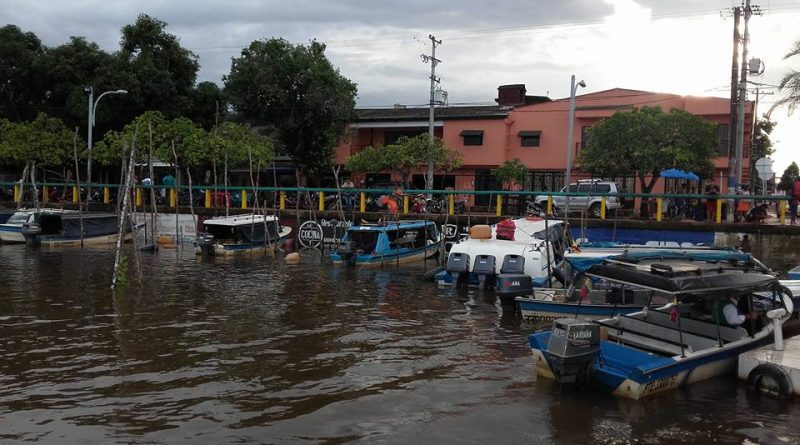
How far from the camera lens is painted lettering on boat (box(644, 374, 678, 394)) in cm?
980

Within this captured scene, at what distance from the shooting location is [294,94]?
4200 centimetres

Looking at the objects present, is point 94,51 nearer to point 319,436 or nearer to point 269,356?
point 269,356

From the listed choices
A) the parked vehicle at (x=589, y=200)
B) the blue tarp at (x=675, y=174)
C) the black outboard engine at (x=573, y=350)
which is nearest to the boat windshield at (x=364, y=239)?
the parked vehicle at (x=589, y=200)

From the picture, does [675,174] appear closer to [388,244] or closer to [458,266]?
[388,244]

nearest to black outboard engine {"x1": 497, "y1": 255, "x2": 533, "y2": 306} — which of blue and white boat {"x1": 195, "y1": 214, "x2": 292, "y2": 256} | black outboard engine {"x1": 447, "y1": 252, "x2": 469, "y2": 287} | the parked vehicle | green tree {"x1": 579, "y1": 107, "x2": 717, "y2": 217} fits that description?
black outboard engine {"x1": 447, "y1": 252, "x2": 469, "y2": 287}

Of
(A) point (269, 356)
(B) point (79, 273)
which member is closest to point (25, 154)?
(B) point (79, 273)

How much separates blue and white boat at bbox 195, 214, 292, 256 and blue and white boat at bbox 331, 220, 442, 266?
4692 millimetres

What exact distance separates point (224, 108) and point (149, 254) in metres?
21.8

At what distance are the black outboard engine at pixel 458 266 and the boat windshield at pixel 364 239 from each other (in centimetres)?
662

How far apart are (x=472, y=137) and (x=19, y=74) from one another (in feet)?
100

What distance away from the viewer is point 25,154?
38.0 m

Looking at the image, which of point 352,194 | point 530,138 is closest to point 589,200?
point 352,194

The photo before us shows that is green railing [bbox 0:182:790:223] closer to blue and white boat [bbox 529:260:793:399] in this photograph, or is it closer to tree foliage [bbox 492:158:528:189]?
tree foliage [bbox 492:158:528:189]

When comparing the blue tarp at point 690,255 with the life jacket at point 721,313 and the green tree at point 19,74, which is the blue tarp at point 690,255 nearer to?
the life jacket at point 721,313
